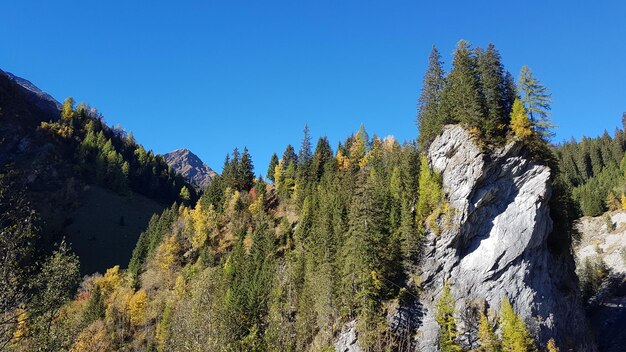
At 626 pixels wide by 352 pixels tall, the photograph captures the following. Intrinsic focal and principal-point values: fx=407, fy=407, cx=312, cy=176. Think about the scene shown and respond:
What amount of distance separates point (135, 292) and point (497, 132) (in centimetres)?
7625

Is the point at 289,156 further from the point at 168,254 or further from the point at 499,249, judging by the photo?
the point at 499,249

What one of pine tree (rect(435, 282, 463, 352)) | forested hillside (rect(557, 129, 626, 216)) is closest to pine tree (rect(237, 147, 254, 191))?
pine tree (rect(435, 282, 463, 352))

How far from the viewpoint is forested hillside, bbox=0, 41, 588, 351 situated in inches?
1485

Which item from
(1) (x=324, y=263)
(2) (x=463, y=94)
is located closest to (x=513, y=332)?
(1) (x=324, y=263)

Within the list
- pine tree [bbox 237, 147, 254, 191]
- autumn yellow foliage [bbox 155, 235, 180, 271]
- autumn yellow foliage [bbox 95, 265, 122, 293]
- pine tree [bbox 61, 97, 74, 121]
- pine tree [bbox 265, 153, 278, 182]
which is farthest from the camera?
pine tree [bbox 61, 97, 74, 121]

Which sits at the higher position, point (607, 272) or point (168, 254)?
point (607, 272)

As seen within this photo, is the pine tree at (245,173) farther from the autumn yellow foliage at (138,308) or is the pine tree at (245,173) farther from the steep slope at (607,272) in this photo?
the steep slope at (607,272)

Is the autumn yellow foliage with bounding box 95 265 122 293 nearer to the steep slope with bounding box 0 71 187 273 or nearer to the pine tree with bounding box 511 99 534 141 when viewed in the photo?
the steep slope with bounding box 0 71 187 273

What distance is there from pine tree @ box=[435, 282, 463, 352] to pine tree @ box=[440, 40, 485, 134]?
21037 mm

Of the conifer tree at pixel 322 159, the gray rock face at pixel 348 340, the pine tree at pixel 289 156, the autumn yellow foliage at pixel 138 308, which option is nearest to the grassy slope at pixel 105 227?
the autumn yellow foliage at pixel 138 308

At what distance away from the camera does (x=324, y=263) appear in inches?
2126

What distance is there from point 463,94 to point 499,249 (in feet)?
68.0

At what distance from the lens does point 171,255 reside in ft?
293

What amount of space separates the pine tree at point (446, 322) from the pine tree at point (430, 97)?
22.9m
